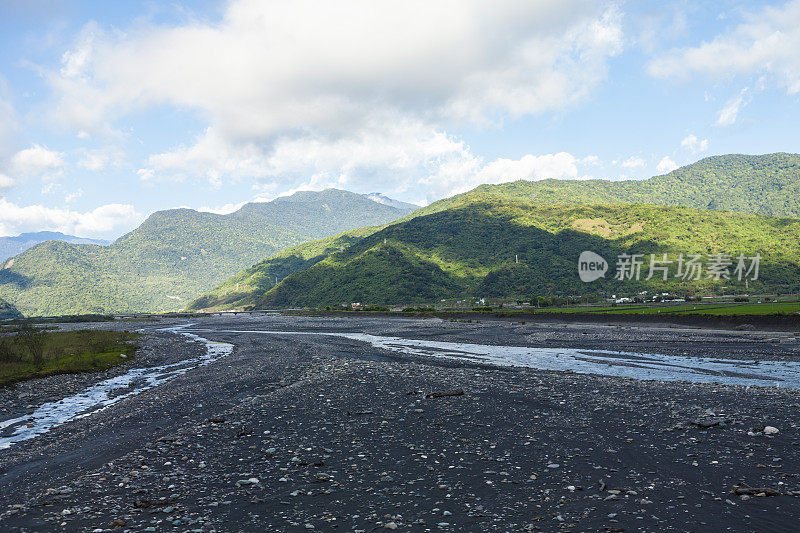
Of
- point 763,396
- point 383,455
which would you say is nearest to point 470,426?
point 383,455

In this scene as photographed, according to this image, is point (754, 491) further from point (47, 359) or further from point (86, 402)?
point (47, 359)

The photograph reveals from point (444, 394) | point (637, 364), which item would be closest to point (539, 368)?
point (637, 364)

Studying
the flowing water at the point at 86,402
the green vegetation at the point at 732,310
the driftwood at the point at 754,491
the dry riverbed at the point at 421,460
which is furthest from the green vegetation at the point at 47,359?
the green vegetation at the point at 732,310

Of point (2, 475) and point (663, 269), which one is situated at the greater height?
point (663, 269)

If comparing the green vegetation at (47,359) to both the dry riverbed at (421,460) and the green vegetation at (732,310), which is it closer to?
the dry riverbed at (421,460)

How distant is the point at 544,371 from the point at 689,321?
1985 inches

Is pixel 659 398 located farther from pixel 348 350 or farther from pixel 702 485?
pixel 348 350

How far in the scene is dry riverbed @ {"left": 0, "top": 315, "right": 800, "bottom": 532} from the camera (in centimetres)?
933

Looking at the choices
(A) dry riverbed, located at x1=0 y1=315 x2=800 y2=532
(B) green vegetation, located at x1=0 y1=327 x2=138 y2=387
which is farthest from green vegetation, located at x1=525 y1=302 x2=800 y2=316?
(B) green vegetation, located at x1=0 y1=327 x2=138 y2=387

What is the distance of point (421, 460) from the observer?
13031 millimetres

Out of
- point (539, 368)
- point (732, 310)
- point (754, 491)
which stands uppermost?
point (732, 310)

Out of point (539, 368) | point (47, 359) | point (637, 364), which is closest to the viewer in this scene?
point (539, 368)

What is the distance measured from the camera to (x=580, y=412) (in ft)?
59.3

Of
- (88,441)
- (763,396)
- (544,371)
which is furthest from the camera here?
(544,371)
